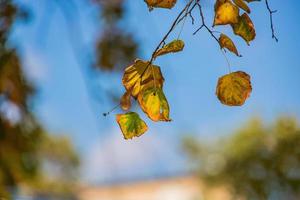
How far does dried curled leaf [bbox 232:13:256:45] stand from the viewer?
0.87 meters

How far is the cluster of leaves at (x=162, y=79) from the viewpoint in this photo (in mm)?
855

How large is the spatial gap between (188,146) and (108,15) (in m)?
6.87

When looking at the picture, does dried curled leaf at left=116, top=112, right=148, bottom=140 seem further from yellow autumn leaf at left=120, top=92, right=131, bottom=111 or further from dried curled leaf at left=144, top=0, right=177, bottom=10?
dried curled leaf at left=144, top=0, right=177, bottom=10

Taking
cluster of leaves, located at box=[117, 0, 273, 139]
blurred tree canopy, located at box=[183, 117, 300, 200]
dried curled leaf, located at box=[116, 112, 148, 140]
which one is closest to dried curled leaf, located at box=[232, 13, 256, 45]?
cluster of leaves, located at box=[117, 0, 273, 139]

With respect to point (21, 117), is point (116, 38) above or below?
above

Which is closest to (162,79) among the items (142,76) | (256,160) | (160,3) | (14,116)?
(142,76)

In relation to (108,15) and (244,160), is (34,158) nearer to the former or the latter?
(108,15)

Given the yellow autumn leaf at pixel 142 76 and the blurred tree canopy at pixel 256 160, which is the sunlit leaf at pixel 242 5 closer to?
the yellow autumn leaf at pixel 142 76

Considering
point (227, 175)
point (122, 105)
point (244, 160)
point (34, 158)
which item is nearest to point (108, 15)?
point (34, 158)

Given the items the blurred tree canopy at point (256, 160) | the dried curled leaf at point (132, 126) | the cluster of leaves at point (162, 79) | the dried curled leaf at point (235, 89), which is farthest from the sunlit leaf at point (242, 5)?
the blurred tree canopy at point (256, 160)

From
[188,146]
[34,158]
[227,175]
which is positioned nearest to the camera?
[34,158]

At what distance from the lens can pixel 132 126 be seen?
0.88 metres

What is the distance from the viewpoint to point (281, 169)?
18.7 feet

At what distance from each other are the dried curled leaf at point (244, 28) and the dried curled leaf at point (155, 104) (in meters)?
0.18
